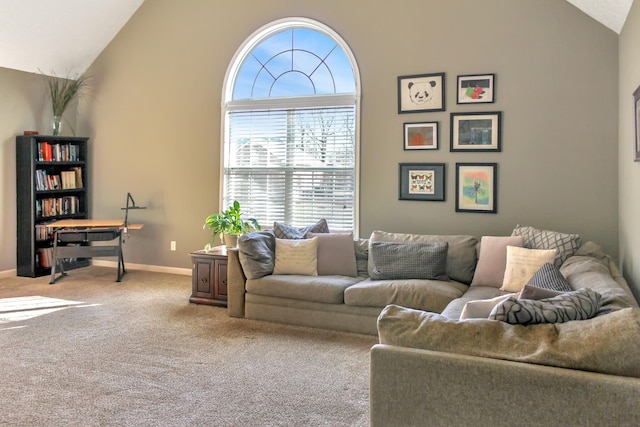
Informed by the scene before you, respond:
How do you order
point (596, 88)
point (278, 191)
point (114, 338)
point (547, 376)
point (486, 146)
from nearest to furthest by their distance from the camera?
point (547, 376), point (114, 338), point (596, 88), point (486, 146), point (278, 191)

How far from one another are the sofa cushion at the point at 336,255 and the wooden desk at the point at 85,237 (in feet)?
8.52

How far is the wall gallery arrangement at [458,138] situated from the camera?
497cm

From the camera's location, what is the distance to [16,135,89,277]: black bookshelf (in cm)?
636

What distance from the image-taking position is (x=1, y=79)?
6.27 metres

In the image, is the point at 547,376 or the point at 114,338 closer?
the point at 547,376

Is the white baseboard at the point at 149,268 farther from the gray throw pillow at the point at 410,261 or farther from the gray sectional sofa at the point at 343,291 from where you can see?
the gray throw pillow at the point at 410,261

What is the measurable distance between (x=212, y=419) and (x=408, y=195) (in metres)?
3.20

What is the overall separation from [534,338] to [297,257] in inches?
120

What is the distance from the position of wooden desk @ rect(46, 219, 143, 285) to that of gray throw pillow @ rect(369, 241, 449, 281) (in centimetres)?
319

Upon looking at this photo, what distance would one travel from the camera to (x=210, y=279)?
5.15 meters

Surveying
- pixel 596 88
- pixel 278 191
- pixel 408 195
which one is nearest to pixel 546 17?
pixel 596 88

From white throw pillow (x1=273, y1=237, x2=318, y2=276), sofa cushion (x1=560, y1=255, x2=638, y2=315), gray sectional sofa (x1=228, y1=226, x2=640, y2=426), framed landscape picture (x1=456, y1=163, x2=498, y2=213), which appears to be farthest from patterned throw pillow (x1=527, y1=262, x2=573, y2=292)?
white throw pillow (x1=273, y1=237, x2=318, y2=276)

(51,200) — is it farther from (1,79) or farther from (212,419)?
(212,419)

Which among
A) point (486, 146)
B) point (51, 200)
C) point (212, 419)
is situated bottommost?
point (212, 419)
